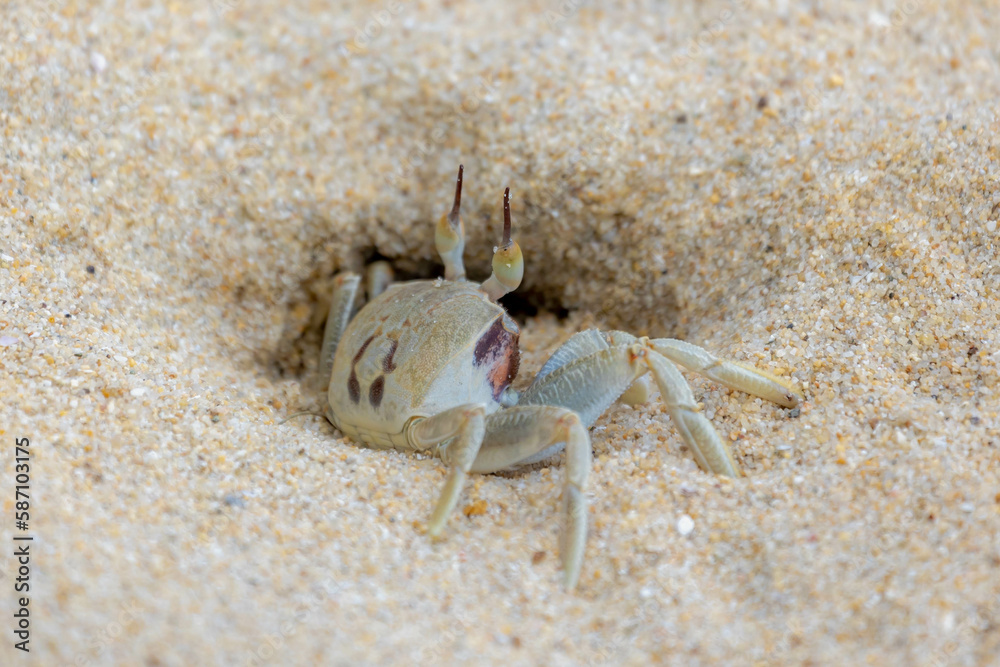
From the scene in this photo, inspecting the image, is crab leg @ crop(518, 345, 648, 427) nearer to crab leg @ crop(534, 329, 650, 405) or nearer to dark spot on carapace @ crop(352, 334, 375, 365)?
crab leg @ crop(534, 329, 650, 405)

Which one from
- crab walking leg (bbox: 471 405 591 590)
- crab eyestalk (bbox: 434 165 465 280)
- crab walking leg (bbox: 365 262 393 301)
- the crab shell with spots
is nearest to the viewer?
crab walking leg (bbox: 471 405 591 590)

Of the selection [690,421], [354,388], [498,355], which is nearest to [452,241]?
[498,355]

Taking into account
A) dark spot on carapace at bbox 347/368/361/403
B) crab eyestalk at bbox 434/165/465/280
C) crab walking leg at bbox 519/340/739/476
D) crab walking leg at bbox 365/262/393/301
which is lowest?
dark spot on carapace at bbox 347/368/361/403

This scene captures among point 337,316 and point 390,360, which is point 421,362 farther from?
point 337,316

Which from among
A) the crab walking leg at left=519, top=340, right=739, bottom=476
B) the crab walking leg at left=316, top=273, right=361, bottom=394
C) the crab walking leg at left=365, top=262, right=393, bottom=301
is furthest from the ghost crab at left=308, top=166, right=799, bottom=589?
the crab walking leg at left=365, top=262, right=393, bottom=301

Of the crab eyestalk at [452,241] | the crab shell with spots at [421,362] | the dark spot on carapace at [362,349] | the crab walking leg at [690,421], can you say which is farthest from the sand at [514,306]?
the crab eyestalk at [452,241]

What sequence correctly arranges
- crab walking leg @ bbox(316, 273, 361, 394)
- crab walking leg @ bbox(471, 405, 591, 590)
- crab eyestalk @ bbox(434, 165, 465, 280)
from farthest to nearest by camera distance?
crab walking leg @ bbox(316, 273, 361, 394) < crab eyestalk @ bbox(434, 165, 465, 280) < crab walking leg @ bbox(471, 405, 591, 590)

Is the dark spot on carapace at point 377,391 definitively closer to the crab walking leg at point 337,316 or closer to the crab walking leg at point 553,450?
the crab walking leg at point 553,450
